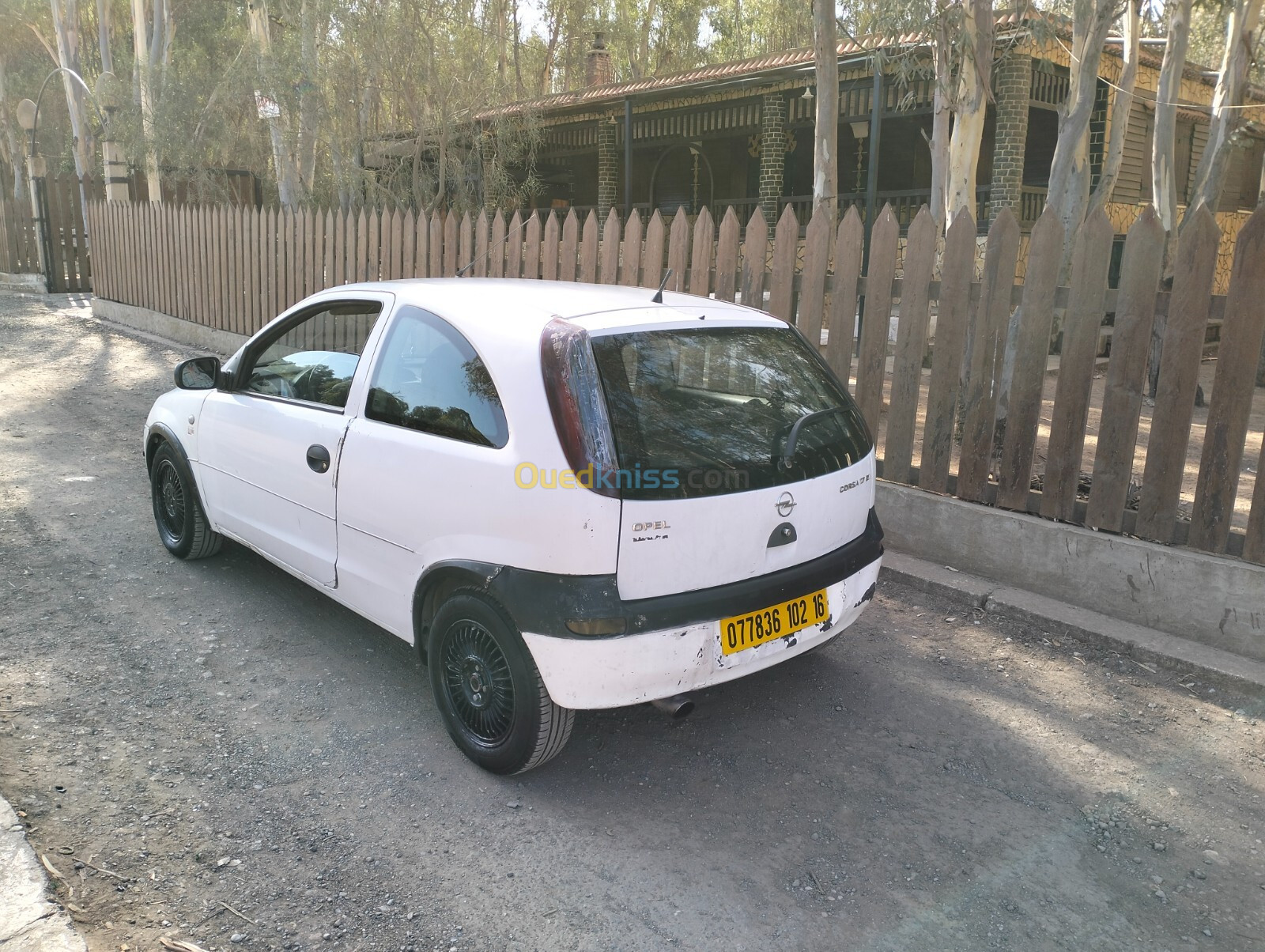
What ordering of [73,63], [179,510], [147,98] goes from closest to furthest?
[179,510] → [147,98] → [73,63]

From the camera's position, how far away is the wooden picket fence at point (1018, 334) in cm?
414

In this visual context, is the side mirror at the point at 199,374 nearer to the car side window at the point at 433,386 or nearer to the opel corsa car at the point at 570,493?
the opel corsa car at the point at 570,493

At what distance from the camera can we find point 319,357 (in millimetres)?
3994

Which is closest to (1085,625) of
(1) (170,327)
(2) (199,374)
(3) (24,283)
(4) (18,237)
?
(2) (199,374)

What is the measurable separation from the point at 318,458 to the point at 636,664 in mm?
1613

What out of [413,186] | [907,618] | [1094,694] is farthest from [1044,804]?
[413,186]

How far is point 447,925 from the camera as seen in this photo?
96.5 inches

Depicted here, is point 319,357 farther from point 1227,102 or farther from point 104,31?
point 104,31

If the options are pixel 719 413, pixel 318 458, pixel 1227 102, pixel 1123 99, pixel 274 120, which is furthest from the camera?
pixel 274 120

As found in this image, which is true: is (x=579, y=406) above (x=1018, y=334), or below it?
below

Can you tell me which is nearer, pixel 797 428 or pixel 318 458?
pixel 797 428

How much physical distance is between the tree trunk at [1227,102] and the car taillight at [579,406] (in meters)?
7.86

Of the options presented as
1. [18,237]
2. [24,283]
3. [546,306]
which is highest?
[18,237]

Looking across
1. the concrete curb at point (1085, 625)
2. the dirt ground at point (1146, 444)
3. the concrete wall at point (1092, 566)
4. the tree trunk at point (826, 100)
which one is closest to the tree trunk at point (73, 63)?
the tree trunk at point (826, 100)
